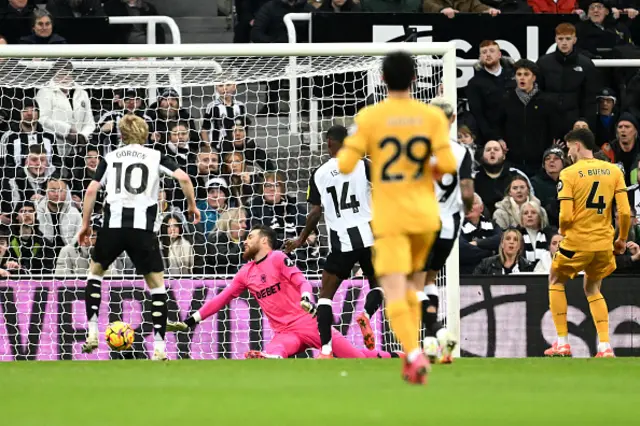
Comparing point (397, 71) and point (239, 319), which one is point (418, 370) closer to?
point (397, 71)

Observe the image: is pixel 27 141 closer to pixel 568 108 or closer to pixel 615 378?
pixel 568 108

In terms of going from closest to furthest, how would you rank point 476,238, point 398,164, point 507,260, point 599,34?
point 398,164 → point 507,260 → point 476,238 → point 599,34

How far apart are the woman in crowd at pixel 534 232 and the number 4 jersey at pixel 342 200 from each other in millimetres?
3151

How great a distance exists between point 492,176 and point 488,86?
120 cm

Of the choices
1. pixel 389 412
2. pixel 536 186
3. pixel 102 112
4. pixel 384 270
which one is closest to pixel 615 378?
pixel 384 270

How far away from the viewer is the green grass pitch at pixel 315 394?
22.2ft

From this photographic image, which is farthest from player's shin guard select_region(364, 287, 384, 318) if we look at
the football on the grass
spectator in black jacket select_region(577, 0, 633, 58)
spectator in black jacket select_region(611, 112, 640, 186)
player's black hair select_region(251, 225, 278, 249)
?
spectator in black jacket select_region(577, 0, 633, 58)

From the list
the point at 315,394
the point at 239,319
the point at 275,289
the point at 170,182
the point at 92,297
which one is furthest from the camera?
the point at 170,182

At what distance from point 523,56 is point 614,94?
4.16 ft

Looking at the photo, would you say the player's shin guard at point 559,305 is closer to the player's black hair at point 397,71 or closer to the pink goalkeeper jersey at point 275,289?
the pink goalkeeper jersey at point 275,289

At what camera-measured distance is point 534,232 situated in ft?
50.5

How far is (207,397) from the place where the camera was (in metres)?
7.90

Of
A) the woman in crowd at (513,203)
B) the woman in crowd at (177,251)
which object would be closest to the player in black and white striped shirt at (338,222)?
the woman in crowd at (177,251)

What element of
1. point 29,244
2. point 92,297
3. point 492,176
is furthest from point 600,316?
point 29,244
